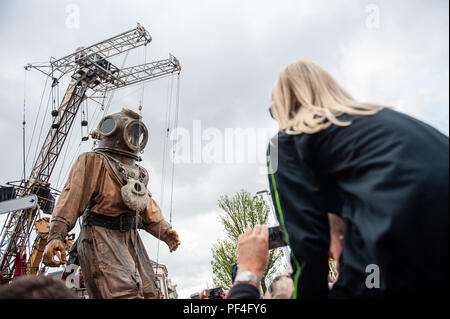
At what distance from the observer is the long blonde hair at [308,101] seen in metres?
1.00

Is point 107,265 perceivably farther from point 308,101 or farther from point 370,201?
point 370,201

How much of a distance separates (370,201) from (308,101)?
44 cm

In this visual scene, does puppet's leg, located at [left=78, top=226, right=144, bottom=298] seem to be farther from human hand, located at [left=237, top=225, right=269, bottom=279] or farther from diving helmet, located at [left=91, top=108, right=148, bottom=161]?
human hand, located at [left=237, top=225, right=269, bottom=279]

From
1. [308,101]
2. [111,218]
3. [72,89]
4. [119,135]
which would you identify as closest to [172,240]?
[111,218]

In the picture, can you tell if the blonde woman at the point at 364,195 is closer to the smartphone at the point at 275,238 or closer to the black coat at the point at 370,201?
the black coat at the point at 370,201

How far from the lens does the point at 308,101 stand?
3.65ft

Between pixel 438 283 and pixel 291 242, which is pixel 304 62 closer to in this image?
pixel 291 242

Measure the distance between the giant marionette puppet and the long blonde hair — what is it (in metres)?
2.25

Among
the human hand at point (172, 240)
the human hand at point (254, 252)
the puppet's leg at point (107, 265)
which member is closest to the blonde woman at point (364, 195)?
the human hand at point (254, 252)

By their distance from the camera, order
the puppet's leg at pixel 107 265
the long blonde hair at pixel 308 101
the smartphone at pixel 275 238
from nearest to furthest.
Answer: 1. the long blonde hair at pixel 308 101
2. the smartphone at pixel 275 238
3. the puppet's leg at pixel 107 265

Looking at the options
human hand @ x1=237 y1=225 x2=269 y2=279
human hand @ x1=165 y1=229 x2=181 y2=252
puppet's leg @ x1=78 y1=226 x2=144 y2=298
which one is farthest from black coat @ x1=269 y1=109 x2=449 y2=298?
human hand @ x1=165 y1=229 x2=181 y2=252

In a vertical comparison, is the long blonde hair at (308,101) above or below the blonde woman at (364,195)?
above

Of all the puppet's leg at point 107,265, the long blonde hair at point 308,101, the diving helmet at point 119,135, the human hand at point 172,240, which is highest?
the diving helmet at point 119,135

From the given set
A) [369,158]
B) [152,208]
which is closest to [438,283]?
[369,158]
